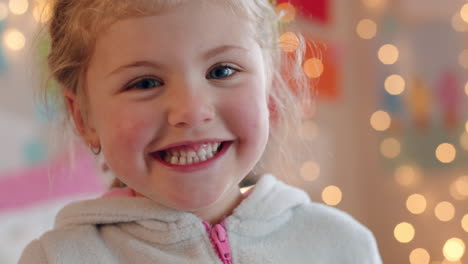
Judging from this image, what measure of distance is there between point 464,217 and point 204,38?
2121 millimetres

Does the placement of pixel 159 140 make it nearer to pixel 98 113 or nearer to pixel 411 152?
pixel 98 113

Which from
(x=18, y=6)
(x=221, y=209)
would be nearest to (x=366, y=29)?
(x=18, y=6)

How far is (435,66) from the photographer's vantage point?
2.70 meters

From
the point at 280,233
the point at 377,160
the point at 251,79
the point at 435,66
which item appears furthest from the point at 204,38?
the point at 377,160

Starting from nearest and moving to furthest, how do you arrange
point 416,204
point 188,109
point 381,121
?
point 188,109
point 416,204
point 381,121

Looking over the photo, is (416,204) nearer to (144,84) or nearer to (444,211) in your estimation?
(444,211)

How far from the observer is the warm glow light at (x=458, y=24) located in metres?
2.61

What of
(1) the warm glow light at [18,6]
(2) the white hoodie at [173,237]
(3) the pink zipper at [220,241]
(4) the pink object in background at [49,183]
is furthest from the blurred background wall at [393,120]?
(3) the pink zipper at [220,241]

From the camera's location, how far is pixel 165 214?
38.1 inches

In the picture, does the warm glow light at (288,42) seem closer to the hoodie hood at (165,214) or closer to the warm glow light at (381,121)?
the hoodie hood at (165,214)

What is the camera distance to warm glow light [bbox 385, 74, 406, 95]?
2783mm

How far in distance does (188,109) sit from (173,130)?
4cm

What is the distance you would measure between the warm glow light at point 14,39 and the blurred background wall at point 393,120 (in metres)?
1.09

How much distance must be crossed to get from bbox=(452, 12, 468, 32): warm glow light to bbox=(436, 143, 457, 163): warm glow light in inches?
20.1
